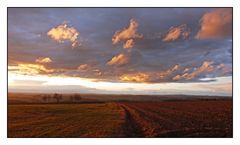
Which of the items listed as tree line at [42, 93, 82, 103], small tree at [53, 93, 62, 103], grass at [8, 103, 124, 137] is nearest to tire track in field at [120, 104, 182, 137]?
grass at [8, 103, 124, 137]

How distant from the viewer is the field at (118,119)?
856 cm

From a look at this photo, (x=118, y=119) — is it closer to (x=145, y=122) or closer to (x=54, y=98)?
(x=145, y=122)

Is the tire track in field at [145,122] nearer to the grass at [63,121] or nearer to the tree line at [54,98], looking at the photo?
the grass at [63,121]

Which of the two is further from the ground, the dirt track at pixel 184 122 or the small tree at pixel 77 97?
the small tree at pixel 77 97

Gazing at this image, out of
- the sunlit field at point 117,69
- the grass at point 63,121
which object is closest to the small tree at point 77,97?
the sunlit field at point 117,69

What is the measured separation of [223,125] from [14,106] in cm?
291

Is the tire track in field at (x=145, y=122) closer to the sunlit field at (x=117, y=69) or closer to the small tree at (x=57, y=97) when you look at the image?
the sunlit field at (x=117, y=69)

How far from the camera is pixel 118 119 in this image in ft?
28.4

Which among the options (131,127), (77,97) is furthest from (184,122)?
(77,97)

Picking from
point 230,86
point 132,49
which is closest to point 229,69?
point 230,86

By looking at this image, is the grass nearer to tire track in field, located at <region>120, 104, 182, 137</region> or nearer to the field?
the field

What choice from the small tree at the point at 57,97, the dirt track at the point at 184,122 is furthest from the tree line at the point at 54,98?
the dirt track at the point at 184,122

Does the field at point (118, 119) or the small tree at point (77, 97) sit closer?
the field at point (118, 119)

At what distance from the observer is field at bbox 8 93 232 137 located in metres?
8.56
